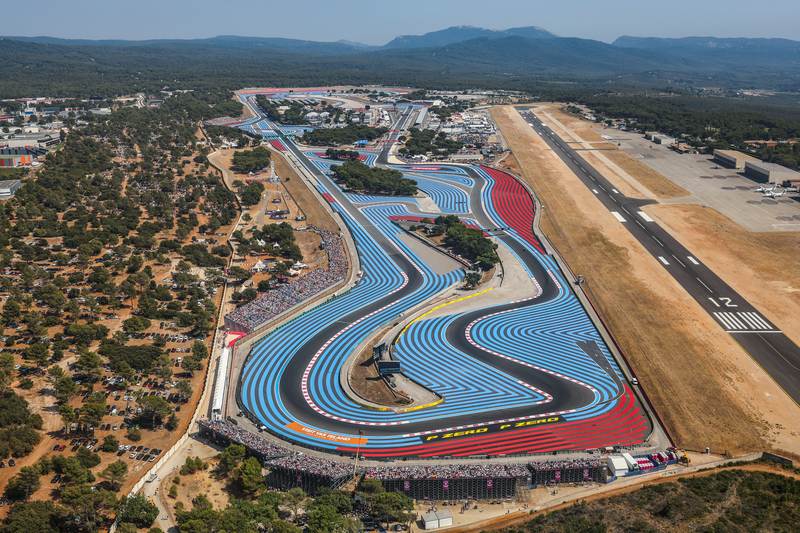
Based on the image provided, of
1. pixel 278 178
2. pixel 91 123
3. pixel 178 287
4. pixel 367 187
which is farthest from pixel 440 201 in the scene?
pixel 91 123

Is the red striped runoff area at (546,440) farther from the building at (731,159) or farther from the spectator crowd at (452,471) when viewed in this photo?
the building at (731,159)

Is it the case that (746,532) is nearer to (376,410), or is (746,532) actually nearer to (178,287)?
(376,410)

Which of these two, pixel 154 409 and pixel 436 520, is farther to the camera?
pixel 154 409

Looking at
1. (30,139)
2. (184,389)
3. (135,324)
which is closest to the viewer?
(184,389)

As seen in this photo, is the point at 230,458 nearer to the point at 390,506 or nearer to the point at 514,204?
the point at 390,506

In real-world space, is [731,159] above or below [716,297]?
above

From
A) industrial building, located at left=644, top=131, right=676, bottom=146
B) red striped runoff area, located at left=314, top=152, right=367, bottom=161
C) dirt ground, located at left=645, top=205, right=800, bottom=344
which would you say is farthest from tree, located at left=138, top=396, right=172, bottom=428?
industrial building, located at left=644, top=131, right=676, bottom=146

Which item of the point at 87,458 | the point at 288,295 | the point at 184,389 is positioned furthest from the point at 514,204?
the point at 87,458

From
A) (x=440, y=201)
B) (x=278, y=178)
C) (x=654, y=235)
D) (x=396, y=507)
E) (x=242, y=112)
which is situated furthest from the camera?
(x=242, y=112)
